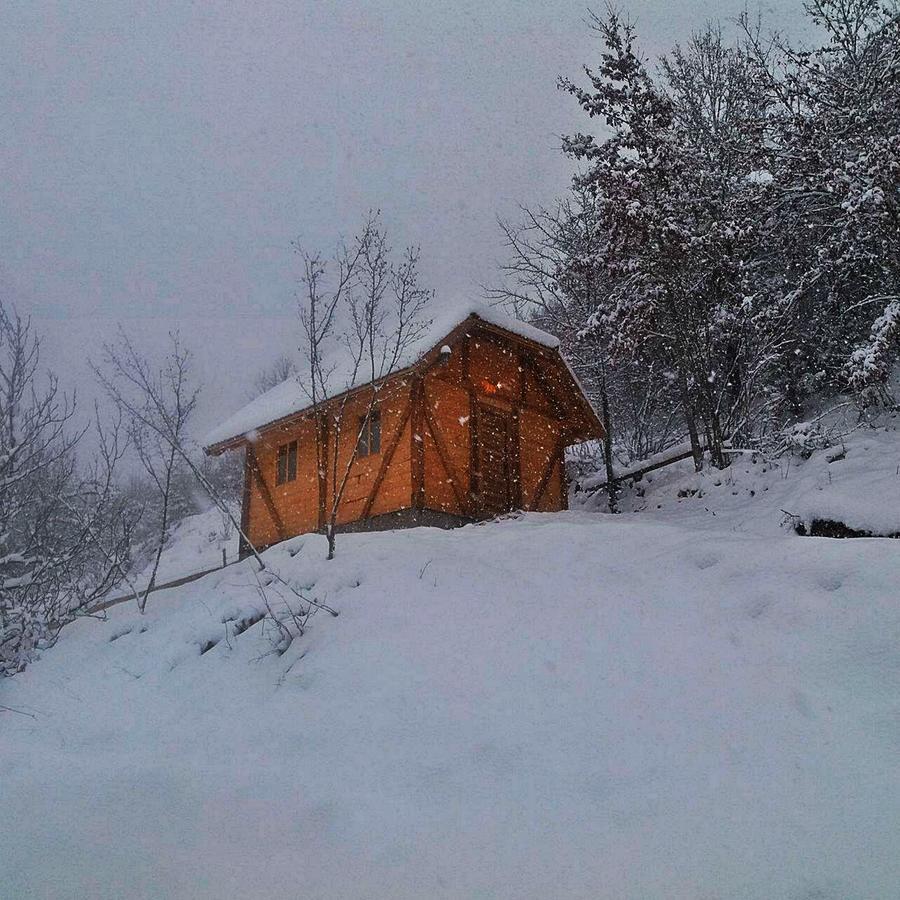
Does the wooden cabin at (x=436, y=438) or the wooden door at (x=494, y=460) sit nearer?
the wooden cabin at (x=436, y=438)

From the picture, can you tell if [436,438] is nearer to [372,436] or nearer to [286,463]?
[372,436]

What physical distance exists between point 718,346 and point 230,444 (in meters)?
10.9

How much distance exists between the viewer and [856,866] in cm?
332

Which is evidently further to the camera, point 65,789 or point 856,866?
point 65,789

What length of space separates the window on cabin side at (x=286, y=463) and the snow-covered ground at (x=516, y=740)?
7.87 metres

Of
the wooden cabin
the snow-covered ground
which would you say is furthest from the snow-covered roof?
the snow-covered ground

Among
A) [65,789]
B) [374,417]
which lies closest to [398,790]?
[65,789]

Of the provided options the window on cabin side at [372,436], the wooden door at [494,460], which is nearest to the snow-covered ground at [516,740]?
the window on cabin side at [372,436]

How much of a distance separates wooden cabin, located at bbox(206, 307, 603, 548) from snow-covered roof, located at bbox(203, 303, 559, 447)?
4cm

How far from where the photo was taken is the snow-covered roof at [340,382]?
12.5 metres

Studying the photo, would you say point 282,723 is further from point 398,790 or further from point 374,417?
point 374,417

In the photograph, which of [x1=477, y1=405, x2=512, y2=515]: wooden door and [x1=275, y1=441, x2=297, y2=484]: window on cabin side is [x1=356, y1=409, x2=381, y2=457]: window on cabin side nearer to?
[x1=477, y1=405, x2=512, y2=515]: wooden door

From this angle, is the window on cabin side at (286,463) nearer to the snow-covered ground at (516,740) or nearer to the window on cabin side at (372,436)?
the window on cabin side at (372,436)

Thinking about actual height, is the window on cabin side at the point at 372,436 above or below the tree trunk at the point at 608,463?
above
